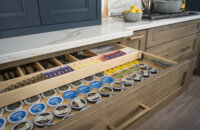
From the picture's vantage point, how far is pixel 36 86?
0.69m

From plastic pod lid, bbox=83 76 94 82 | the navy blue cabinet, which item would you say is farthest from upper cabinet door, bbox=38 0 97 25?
plastic pod lid, bbox=83 76 94 82

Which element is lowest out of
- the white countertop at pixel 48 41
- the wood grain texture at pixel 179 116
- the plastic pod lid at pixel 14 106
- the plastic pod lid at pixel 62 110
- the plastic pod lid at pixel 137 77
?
the wood grain texture at pixel 179 116

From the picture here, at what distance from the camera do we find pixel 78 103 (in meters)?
0.69

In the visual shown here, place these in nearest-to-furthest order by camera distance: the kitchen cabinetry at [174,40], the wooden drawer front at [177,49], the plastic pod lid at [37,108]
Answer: the plastic pod lid at [37,108] < the kitchen cabinetry at [174,40] < the wooden drawer front at [177,49]

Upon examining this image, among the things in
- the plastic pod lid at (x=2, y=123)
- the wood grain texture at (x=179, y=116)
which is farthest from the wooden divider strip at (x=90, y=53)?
the wood grain texture at (x=179, y=116)

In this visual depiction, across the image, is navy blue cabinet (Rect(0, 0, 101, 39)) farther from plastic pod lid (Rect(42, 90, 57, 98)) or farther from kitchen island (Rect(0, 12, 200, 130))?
plastic pod lid (Rect(42, 90, 57, 98))

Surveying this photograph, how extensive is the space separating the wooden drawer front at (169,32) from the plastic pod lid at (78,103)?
99cm

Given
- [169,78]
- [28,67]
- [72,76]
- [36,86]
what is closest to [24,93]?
[36,86]

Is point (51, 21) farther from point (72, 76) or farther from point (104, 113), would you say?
point (104, 113)

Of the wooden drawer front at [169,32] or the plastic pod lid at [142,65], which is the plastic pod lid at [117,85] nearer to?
the plastic pod lid at [142,65]

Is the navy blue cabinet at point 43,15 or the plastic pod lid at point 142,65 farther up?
the navy blue cabinet at point 43,15

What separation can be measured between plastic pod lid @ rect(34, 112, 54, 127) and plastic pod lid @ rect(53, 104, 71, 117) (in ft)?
0.08

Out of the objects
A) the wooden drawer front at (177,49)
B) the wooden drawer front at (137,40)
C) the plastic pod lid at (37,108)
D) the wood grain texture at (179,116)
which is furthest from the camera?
the wooden drawer front at (177,49)

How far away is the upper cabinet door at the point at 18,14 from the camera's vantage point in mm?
871
